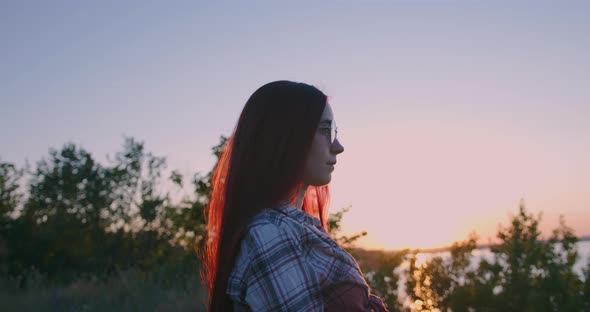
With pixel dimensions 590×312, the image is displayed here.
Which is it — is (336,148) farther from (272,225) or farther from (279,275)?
(279,275)

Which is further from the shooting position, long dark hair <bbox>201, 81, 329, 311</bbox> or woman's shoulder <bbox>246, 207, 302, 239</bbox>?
long dark hair <bbox>201, 81, 329, 311</bbox>

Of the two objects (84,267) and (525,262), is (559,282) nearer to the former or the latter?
(525,262)

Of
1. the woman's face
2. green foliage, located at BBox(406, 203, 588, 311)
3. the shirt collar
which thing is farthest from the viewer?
green foliage, located at BBox(406, 203, 588, 311)

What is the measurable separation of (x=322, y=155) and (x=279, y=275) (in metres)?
0.51

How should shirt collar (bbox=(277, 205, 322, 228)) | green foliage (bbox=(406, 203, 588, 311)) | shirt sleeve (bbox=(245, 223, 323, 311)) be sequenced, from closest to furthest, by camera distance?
shirt sleeve (bbox=(245, 223, 323, 311))
shirt collar (bbox=(277, 205, 322, 228))
green foliage (bbox=(406, 203, 588, 311))

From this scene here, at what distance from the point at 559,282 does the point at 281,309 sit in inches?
156

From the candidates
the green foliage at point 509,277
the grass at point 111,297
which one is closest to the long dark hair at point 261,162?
the green foliage at point 509,277

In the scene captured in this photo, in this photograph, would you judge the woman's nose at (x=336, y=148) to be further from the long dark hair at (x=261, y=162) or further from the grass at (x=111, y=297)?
the grass at (x=111, y=297)

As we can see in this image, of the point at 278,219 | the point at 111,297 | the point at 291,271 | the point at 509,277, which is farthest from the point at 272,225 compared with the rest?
the point at 111,297

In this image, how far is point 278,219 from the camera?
5.62 feet

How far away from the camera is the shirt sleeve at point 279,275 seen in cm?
158

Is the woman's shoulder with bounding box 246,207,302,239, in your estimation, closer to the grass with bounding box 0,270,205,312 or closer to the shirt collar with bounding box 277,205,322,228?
the shirt collar with bounding box 277,205,322,228

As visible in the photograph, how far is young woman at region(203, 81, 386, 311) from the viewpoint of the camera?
63.7 inches

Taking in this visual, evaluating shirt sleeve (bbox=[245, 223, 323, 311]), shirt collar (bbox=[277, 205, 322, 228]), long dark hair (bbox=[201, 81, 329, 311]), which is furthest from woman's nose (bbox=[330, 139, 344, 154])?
shirt sleeve (bbox=[245, 223, 323, 311])
